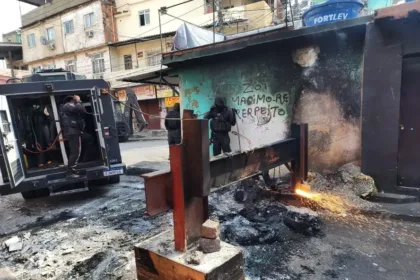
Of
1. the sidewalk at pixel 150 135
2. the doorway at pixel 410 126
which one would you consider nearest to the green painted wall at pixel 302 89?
the doorway at pixel 410 126

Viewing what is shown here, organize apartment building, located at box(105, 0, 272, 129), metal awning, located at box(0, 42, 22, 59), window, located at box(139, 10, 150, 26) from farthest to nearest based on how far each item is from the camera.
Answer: metal awning, located at box(0, 42, 22, 59) → window, located at box(139, 10, 150, 26) → apartment building, located at box(105, 0, 272, 129)

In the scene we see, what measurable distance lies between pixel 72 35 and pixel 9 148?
25.2 metres

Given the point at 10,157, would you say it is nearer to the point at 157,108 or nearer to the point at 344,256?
the point at 344,256

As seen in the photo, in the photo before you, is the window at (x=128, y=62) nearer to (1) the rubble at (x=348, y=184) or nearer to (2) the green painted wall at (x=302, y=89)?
(2) the green painted wall at (x=302, y=89)

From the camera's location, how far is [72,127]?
18.5ft

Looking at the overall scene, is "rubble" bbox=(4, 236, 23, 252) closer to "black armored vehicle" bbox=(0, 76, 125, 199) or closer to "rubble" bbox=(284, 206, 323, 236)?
"black armored vehicle" bbox=(0, 76, 125, 199)

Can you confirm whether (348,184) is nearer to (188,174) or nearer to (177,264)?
(188,174)

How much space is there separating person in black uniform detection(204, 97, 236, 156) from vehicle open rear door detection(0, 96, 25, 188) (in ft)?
13.5

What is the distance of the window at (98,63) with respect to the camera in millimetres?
24547

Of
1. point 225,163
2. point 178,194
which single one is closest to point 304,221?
point 225,163

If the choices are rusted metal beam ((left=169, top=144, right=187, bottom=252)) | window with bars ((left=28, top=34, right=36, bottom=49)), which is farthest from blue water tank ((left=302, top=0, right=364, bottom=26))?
window with bars ((left=28, top=34, right=36, bottom=49))

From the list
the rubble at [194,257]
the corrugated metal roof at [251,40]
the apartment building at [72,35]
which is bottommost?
the rubble at [194,257]

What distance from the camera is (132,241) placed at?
371 centimetres

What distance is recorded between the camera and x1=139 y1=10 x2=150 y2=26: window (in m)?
23.4
